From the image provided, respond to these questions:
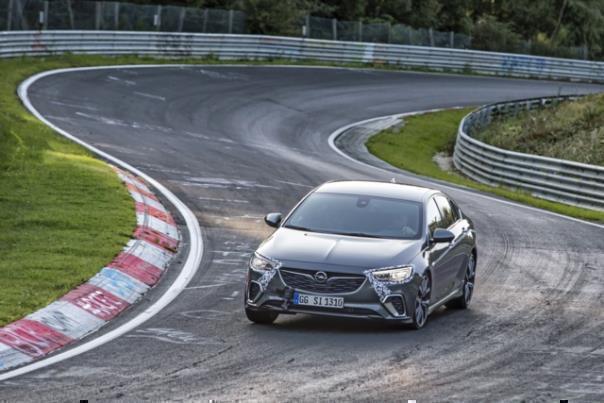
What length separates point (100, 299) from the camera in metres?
13.8

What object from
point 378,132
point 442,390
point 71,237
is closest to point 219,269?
point 71,237

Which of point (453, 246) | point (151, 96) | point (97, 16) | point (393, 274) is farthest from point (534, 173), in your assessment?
point (97, 16)

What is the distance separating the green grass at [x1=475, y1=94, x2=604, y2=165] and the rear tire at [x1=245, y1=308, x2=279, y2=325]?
23438mm

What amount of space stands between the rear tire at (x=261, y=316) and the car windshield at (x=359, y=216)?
3.67 ft

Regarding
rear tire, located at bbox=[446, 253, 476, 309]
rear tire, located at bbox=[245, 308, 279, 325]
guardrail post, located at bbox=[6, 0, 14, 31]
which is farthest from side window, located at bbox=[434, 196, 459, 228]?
guardrail post, located at bbox=[6, 0, 14, 31]

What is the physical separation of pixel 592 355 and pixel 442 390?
2.51 m

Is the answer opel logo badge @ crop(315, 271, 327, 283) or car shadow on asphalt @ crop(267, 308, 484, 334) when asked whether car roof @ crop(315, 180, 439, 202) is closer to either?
car shadow on asphalt @ crop(267, 308, 484, 334)

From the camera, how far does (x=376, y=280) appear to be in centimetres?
1303

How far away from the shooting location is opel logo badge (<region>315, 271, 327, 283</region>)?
12.9m

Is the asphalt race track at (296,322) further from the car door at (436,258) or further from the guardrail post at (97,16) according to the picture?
the guardrail post at (97,16)

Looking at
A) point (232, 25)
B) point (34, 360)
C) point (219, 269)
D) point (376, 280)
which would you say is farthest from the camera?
point (232, 25)

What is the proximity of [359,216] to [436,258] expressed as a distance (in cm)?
94

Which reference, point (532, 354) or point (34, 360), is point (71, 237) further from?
point (532, 354)

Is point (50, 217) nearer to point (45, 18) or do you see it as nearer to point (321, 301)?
point (321, 301)
